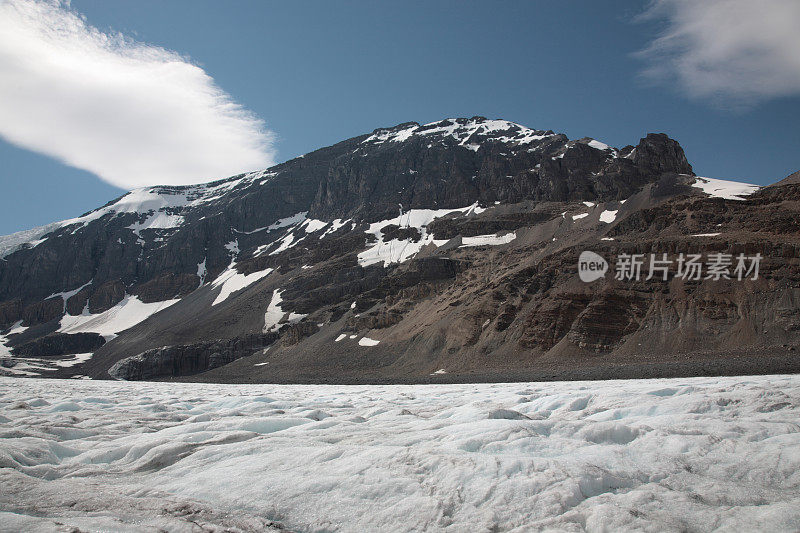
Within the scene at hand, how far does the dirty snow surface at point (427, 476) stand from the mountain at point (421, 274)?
25605mm

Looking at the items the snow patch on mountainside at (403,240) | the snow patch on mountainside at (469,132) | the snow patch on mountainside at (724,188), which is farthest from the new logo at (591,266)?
the snow patch on mountainside at (469,132)

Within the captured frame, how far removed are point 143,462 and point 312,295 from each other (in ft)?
265

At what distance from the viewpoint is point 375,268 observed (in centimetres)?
9131

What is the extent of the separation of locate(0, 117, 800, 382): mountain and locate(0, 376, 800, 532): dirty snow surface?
84.0 ft

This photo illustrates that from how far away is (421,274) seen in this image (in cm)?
7831

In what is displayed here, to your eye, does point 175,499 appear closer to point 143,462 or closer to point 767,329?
point 143,462

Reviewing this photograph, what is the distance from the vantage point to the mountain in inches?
1624

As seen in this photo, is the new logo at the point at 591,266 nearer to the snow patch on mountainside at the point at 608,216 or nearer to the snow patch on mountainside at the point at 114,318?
the snow patch on mountainside at the point at 608,216

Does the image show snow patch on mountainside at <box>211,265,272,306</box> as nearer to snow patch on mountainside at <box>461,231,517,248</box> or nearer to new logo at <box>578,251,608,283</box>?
snow patch on mountainside at <box>461,231,517,248</box>

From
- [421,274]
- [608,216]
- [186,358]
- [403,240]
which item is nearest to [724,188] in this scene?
[608,216]

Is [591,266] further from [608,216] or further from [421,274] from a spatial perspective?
[421,274]

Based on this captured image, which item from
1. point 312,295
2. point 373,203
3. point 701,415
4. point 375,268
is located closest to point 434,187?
point 373,203

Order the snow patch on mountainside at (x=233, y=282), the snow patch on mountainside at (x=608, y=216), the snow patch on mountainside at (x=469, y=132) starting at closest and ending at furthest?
the snow patch on mountainside at (x=608, y=216)
the snow patch on mountainside at (x=233, y=282)
the snow patch on mountainside at (x=469, y=132)

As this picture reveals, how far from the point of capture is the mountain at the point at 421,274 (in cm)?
4125
